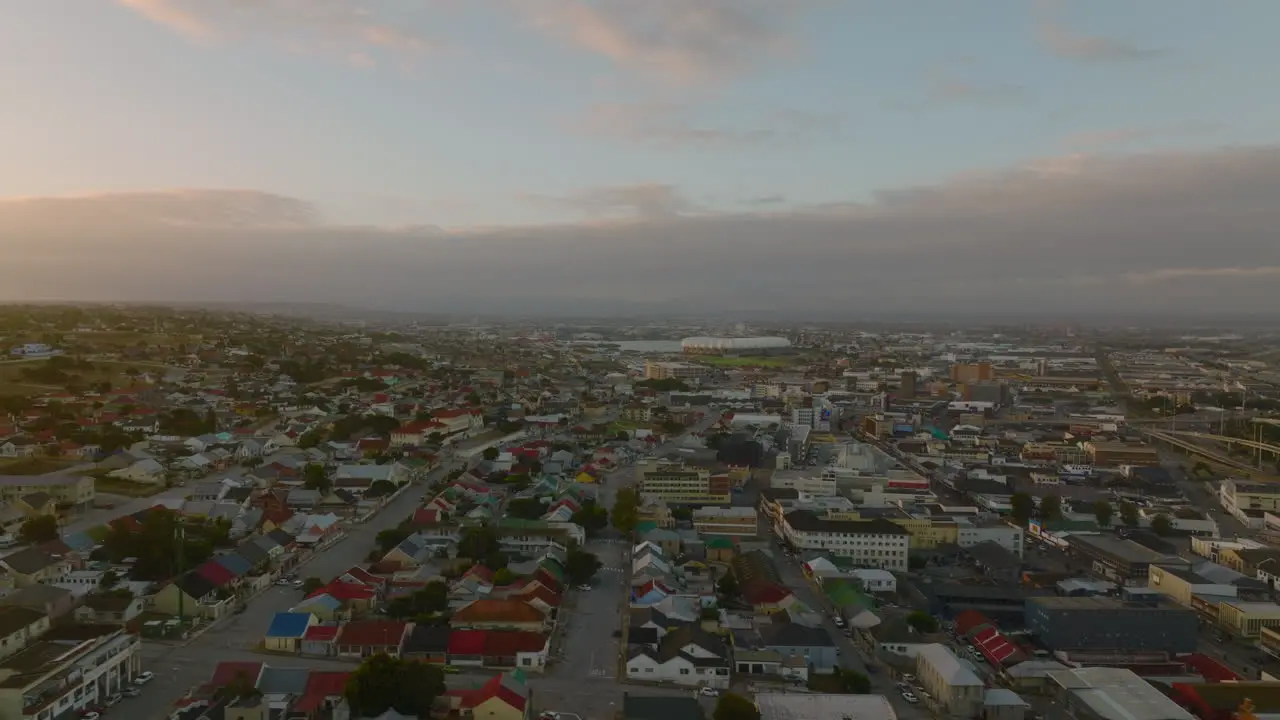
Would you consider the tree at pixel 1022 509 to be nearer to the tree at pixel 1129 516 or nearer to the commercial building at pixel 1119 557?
the tree at pixel 1129 516

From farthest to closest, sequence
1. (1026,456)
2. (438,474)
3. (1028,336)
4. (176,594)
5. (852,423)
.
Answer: (1028,336), (852,423), (1026,456), (438,474), (176,594)

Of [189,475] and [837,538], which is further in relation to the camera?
[189,475]

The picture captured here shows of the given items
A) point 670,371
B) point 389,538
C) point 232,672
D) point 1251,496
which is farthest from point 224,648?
point 670,371

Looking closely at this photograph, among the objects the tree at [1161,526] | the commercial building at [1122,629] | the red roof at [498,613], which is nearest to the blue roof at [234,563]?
the red roof at [498,613]

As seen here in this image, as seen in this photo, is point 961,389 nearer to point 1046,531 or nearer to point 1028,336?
point 1046,531

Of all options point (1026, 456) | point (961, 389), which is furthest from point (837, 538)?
point (961, 389)

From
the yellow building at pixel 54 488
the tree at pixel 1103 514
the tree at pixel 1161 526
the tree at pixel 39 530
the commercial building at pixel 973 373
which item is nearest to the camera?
the tree at pixel 39 530

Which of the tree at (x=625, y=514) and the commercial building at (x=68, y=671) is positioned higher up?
the commercial building at (x=68, y=671)
